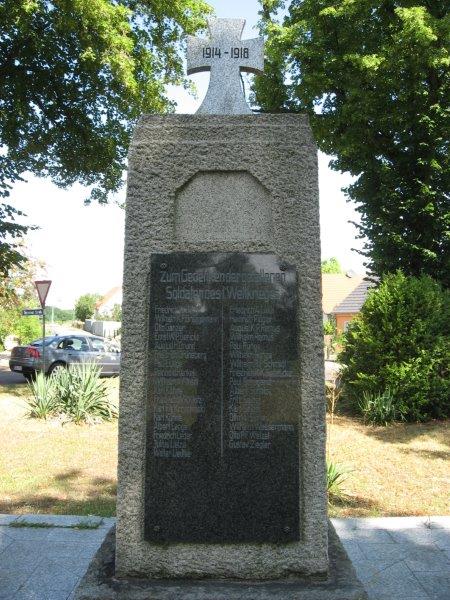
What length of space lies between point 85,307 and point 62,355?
77714mm

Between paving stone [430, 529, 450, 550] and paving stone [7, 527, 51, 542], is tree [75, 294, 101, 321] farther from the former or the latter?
paving stone [430, 529, 450, 550]

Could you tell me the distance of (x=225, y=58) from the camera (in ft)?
10.3

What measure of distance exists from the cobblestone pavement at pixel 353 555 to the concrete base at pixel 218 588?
691mm

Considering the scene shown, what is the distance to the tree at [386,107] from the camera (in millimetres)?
12391

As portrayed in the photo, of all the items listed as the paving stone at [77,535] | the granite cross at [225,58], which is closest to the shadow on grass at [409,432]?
the paving stone at [77,535]

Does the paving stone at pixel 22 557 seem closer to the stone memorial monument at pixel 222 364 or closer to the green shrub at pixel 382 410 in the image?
the stone memorial monument at pixel 222 364

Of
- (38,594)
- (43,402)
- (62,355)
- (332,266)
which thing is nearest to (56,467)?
(43,402)

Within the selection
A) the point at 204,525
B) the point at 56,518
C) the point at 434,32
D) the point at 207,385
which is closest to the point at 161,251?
the point at 207,385

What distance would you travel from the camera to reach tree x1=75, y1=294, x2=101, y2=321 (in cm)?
9275

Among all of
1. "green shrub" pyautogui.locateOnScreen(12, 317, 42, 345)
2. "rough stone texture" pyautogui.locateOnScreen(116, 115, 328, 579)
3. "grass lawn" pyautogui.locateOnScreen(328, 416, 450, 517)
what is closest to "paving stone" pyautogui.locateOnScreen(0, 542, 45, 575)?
"rough stone texture" pyautogui.locateOnScreen(116, 115, 328, 579)

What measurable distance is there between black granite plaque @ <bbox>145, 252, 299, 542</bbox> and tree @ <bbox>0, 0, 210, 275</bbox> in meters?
11.0

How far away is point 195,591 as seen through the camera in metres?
2.51

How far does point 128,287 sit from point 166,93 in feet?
48.3

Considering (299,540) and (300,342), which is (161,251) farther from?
(299,540)
